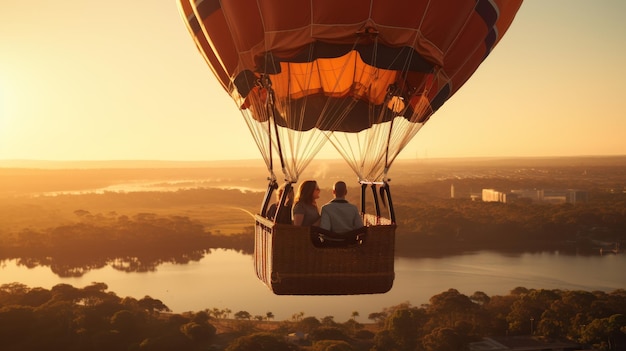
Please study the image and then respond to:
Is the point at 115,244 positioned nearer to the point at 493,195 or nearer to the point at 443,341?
the point at 443,341

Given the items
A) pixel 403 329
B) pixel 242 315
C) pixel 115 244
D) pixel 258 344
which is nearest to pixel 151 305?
pixel 242 315

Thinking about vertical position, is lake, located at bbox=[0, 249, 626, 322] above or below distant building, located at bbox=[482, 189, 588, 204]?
below

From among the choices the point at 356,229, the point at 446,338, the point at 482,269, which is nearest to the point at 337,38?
the point at 356,229

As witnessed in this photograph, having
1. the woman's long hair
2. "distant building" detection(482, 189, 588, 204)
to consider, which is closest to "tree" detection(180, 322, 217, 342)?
the woman's long hair

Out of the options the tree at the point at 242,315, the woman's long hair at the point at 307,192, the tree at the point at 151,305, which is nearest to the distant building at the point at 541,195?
the tree at the point at 242,315

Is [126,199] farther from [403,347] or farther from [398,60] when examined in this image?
[398,60]

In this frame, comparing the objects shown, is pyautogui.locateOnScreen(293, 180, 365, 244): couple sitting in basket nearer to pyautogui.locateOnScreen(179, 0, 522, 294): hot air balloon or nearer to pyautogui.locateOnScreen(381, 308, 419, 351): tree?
pyautogui.locateOnScreen(179, 0, 522, 294): hot air balloon

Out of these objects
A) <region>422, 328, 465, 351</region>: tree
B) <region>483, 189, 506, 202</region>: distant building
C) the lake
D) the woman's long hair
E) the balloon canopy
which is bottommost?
the lake

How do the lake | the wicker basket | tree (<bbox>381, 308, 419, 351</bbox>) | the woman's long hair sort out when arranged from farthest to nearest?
the lake
tree (<bbox>381, 308, 419, 351</bbox>)
the woman's long hair
the wicker basket
